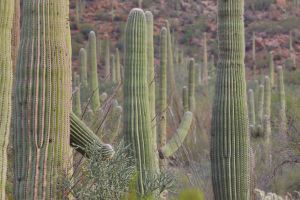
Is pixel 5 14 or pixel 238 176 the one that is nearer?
pixel 5 14

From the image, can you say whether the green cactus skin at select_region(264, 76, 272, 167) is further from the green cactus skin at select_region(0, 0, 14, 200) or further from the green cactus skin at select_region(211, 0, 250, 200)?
the green cactus skin at select_region(0, 0, 14, 200)

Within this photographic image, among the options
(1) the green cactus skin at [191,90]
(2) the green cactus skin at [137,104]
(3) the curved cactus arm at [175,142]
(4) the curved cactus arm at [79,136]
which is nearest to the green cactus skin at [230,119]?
(2) the green cactus skin at [137,104]

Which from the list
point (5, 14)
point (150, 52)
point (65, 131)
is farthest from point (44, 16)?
point (150, 52)

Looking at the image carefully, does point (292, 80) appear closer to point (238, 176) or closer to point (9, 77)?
point (238, 176)

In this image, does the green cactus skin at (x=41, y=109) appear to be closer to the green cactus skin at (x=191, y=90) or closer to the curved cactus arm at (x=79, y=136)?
the curved cactus arm at (x=79, y=136)

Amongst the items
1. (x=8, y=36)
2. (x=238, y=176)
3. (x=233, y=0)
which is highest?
(x=233, y=0)

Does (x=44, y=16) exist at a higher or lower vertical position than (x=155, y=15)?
lower

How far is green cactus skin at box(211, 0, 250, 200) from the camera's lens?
6637 mm

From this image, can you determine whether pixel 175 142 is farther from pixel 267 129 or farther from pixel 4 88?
pixel 267 129

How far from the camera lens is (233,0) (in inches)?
269

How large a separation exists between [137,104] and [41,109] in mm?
2015

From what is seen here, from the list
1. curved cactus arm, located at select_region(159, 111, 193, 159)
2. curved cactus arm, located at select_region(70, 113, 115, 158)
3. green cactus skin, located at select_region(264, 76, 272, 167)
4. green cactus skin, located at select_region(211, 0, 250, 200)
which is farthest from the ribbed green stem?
curved cactus arm, located at select_region(70, 113, 115, 158)

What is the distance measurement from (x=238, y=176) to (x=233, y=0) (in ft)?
6.00

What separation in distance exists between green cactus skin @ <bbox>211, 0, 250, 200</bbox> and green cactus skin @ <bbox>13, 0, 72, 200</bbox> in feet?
7.33
